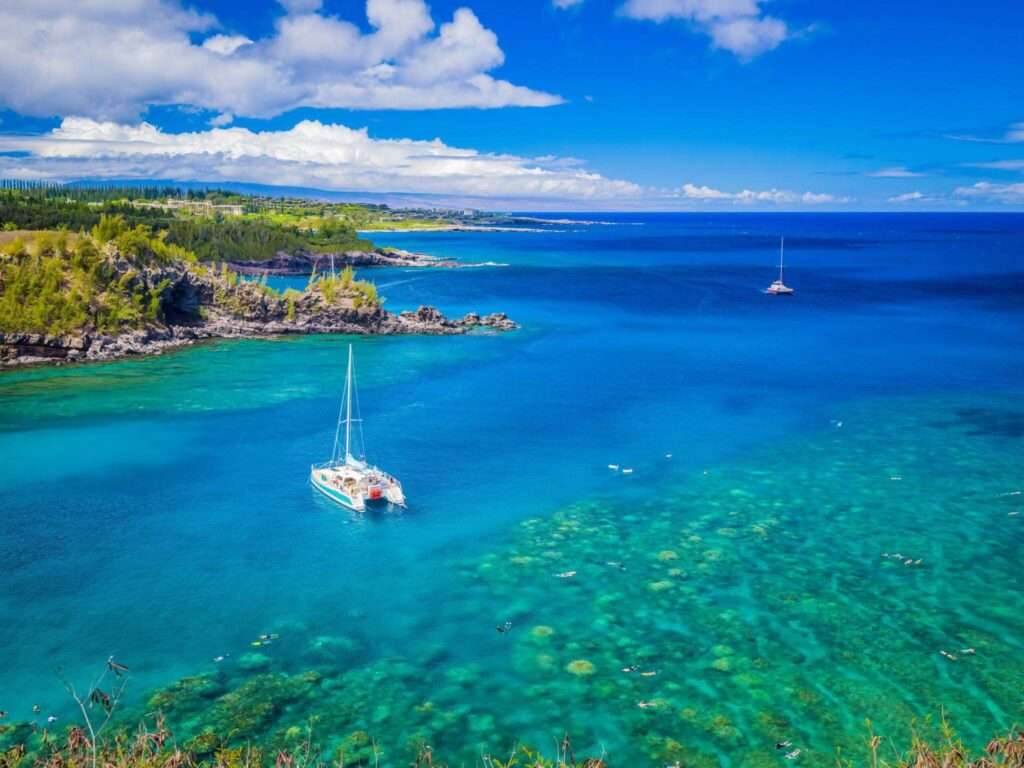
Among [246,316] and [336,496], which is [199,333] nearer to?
[246,316]

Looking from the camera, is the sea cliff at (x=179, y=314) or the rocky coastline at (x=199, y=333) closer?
the rocky coastline at (x=199, y=333)

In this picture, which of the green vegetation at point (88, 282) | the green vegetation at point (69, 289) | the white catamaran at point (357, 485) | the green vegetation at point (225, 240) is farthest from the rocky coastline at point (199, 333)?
the green vegetation at point (225, 240)

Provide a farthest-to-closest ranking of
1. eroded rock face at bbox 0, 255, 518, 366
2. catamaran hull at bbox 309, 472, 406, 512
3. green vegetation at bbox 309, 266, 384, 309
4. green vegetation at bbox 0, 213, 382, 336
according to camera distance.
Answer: green vegetation at bbox 309, 266, 384, 309
eroded rock face at bbox 0, 255, 518, 366
green vegetation at bbox 0, 213, 382, 336
catamaran hull at bbox 309, 472, 406, 512

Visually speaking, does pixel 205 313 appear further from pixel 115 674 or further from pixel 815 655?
pixel 815 655

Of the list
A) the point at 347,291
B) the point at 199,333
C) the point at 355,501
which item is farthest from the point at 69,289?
the point at 355,501

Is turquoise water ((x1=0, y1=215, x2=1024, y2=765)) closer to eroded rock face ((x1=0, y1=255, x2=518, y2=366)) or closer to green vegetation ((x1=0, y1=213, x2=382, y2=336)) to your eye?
green vegetation ((x1=0, y1=213, x2=382, y2=336))

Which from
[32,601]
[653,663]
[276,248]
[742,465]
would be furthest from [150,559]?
[276,248]

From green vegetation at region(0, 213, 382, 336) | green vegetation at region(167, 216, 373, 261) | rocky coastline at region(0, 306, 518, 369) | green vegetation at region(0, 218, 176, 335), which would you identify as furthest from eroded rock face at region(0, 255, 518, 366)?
green vegetation at region(167, 216, 373, 261)

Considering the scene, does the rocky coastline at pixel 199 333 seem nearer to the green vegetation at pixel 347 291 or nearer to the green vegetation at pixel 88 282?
the green vegetation at pixel 88 282
